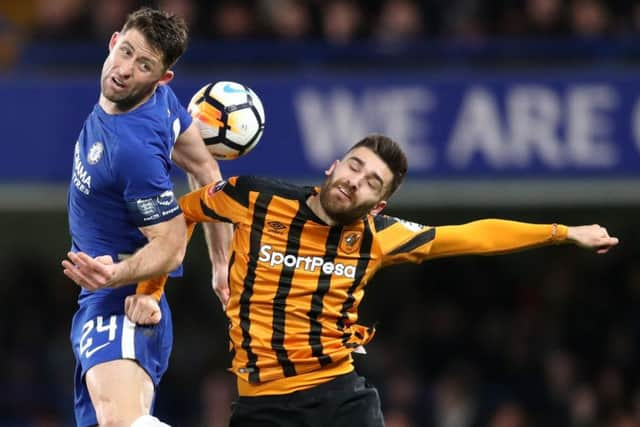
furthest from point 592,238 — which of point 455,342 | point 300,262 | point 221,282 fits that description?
point 455,342

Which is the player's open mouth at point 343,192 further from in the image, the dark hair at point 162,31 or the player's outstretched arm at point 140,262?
the dark hair at point 162,31

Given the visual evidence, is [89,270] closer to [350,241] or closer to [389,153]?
[350,241]

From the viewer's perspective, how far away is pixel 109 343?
548 cm

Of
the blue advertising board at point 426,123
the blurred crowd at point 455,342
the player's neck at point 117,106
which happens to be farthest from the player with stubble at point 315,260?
the blurred crowd at point 455,342

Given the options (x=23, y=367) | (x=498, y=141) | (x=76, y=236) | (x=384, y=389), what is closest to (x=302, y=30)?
(x=498, y=141)

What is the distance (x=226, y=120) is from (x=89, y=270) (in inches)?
49.8

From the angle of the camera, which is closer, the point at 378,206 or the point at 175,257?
the point at 175,257

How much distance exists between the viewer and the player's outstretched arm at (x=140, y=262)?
16.4 feet

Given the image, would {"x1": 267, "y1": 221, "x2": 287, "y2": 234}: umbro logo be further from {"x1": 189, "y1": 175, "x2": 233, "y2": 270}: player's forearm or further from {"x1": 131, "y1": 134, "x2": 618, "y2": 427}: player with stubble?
{"x1": 189, "y1": 175, "x2": 233, "y2": 270}: player's forearm

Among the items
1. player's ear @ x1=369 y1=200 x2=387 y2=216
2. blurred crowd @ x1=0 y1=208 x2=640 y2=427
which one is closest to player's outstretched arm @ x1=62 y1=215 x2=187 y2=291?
player's ear @ x1=369 y1=200 x2=387 y2=216

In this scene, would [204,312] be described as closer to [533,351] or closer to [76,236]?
[533,351]

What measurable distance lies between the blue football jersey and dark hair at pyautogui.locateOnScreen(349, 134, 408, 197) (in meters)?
0.75

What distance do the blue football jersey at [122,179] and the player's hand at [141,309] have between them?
6 centimetres

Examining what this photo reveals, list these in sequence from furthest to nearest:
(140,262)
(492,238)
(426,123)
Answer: (426,123) < (492,238) < (140,262)
